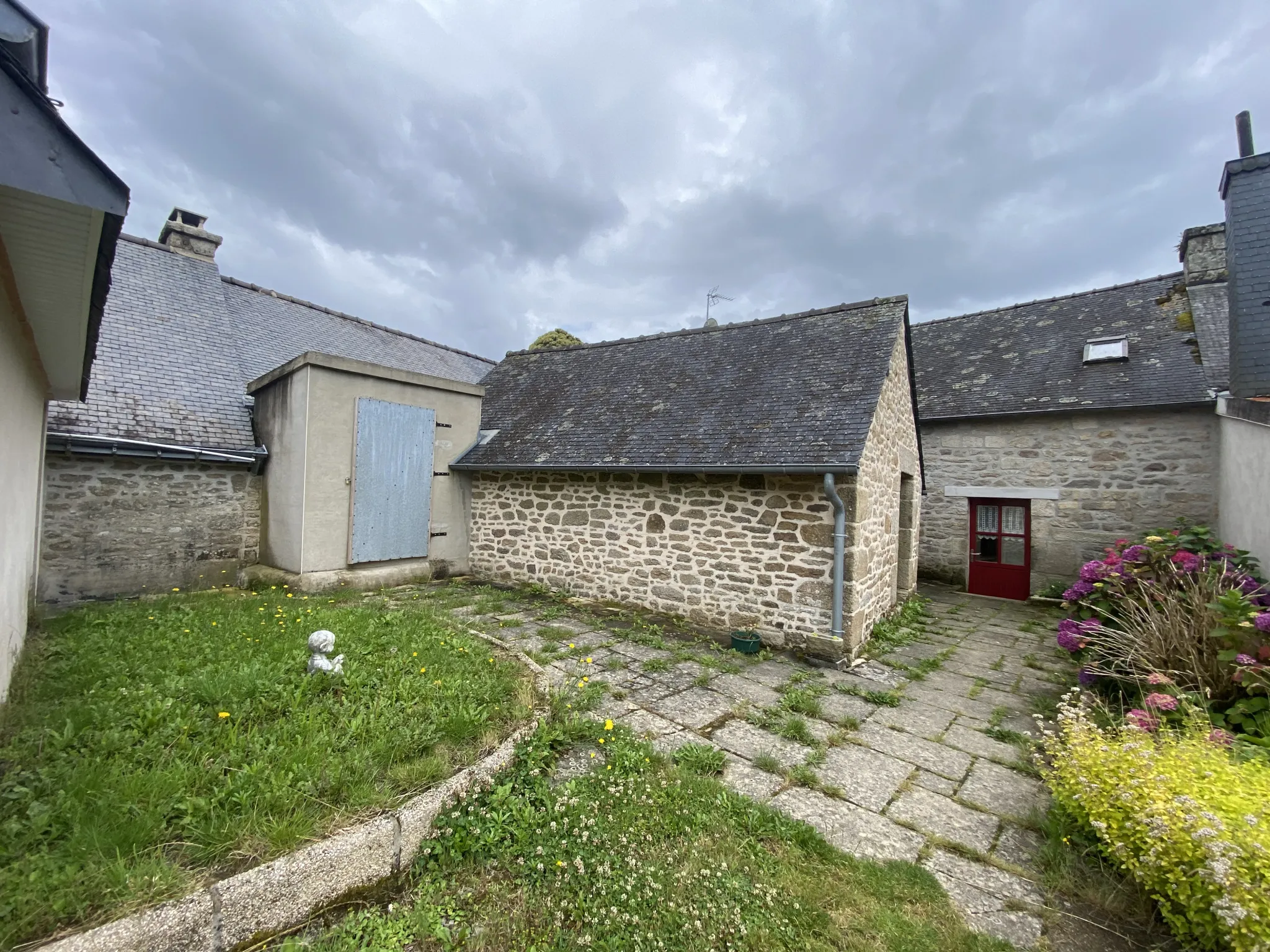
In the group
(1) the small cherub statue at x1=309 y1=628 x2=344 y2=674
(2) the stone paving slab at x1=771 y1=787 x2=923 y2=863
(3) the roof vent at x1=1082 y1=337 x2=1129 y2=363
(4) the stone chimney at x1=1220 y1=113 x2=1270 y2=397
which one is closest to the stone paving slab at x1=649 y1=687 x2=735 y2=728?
(2) the stone paving slab at x1=771 y1=787 x2=923 y2=863

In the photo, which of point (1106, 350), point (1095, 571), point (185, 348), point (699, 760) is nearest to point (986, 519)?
point (1106, 350)

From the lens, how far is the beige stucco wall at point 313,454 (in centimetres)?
725

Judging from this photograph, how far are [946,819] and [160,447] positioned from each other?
9.42 m

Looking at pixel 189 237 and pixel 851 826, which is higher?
pixel 189 237

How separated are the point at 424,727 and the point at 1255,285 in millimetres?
9201

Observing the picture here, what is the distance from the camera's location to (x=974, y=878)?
2.57 metres

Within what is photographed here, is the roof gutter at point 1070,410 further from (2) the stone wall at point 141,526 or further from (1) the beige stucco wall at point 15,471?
(2) the stone wall at point 141,526

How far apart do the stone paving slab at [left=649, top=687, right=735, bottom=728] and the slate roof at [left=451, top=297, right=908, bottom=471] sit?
2522 millimetres

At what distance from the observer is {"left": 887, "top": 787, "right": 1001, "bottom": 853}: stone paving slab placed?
288cm

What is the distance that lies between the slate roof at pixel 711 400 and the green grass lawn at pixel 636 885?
372 centimetres

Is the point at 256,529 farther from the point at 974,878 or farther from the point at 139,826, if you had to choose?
the point at 974,878

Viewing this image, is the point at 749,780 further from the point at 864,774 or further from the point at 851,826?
the point at 864,774

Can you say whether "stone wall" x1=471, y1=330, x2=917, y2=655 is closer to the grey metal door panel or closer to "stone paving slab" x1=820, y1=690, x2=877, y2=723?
"stone paving slab" x1=820, y1=690, x2=877, y2=723

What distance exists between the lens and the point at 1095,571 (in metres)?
5.55
